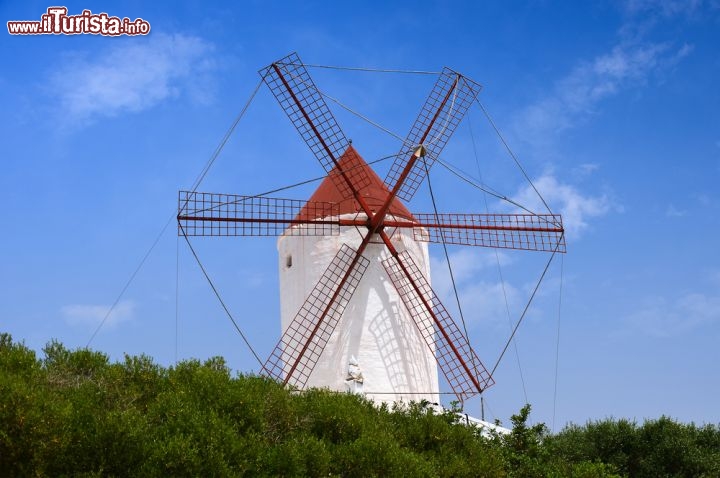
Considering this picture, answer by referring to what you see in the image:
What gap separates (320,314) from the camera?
14625 mm

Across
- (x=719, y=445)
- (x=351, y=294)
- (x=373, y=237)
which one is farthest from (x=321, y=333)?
(x=719, y=445)

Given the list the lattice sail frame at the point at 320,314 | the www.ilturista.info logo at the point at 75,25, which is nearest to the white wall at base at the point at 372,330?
the lattice sail frame at the point at 320,314

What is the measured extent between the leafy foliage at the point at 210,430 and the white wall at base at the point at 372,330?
70 cm

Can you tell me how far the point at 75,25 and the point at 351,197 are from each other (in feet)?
16.9

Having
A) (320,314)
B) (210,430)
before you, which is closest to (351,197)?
(320,314)

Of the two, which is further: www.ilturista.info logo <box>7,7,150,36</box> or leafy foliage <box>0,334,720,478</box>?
www.ilturista.info logo <box>7,7,150,36</box>

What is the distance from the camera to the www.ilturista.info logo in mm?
14211

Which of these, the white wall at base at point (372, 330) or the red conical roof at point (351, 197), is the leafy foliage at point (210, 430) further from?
the red conical roof at point (351, 197)

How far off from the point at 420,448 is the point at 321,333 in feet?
10.6

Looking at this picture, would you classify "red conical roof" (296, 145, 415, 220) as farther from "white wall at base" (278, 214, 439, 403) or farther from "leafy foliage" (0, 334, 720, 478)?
"leafy foliage" (0, 334, 720, 478)

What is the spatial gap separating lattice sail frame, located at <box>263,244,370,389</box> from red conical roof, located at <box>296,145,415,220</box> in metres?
0.80

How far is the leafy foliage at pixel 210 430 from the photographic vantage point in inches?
340

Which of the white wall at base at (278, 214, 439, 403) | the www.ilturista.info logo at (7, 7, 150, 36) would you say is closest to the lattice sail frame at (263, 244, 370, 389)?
the white wall at base at (278, 214, 439, 403)

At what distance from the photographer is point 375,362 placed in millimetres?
14523
